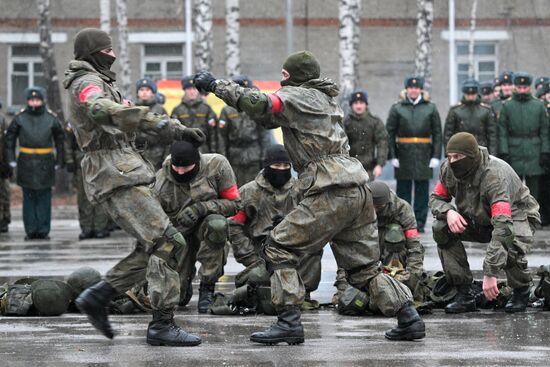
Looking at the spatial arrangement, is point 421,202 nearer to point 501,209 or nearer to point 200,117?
point 200,117

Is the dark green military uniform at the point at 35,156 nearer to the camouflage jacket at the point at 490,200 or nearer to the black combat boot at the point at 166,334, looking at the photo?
the camouflage jacket at the point at 490,200

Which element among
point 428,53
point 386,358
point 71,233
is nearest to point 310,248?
point 386,358

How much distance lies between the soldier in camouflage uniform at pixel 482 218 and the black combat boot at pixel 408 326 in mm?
1111

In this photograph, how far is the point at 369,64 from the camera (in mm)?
36531

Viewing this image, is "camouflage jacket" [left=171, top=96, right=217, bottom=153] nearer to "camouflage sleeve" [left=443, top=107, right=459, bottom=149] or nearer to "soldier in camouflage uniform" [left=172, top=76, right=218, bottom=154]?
"soldier in camouflage uniform" [left=172, top=76, right=218, bottom=154]

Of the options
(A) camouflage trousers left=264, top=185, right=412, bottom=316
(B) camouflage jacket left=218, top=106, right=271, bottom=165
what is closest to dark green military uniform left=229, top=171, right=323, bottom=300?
(A) camouflage trousers left=264, top=185, right=412, bottom=316

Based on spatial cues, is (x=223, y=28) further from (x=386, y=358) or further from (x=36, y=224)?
(x=386, y=358)

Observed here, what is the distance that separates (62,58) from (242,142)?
18659 mm

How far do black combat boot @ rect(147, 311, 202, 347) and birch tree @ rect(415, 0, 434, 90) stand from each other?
23.6 m

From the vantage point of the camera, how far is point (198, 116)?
18375 mm

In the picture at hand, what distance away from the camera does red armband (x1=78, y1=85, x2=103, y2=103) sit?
8.77m

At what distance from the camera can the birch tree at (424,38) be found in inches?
1260

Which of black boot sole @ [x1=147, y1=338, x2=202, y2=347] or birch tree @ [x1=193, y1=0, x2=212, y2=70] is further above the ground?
birch tree @ [x1=193, y1=0, x2=212, y2=70]

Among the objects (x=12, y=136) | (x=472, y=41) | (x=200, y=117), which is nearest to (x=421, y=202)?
(x=200, y=117)
